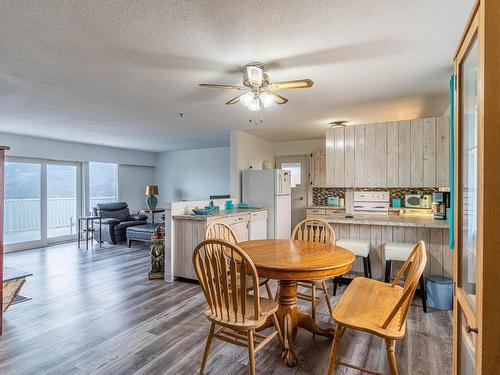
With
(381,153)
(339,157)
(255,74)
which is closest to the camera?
(255,74)

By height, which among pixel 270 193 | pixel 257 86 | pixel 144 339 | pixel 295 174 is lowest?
pixel 144 339

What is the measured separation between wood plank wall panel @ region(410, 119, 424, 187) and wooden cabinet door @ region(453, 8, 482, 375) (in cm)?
277

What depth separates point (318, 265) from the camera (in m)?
1.89

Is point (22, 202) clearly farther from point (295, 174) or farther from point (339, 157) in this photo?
point (339, 157)

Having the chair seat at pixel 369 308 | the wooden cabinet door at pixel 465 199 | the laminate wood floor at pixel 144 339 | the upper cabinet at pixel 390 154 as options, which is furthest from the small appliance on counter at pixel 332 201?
the wooden cabinet door at pixel 465 199

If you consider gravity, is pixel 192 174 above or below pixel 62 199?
above

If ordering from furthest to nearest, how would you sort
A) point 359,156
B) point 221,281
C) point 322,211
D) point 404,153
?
point 322,211 → point 359,156 → point 404,153 → point 221,281

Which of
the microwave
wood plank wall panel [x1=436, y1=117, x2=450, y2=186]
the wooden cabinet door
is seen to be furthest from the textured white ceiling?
the microwave

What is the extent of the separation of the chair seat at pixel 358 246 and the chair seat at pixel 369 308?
3.41ft

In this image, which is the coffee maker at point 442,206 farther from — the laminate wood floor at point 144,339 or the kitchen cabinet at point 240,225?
the kitchen cabinet at point 240,225

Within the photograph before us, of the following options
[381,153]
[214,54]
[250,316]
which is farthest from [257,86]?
[381,153]

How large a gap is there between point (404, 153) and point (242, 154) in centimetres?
295

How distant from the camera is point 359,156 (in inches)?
162

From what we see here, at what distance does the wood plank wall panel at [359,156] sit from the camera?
4.10 m
